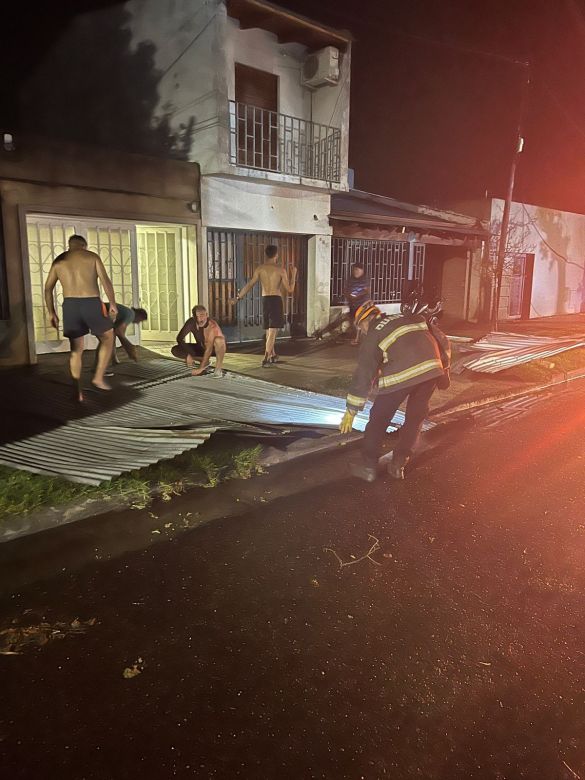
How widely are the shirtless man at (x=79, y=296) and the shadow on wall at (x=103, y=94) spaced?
18.3 ft

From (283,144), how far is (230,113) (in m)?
1.82

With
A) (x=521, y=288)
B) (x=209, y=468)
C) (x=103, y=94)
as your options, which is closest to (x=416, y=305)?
(x=209, y=468)

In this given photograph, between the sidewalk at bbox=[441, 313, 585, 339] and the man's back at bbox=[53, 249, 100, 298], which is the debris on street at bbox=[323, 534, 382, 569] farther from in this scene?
the sidewalk at bbox=[441, 313, 585, 339]

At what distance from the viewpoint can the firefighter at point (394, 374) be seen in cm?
479

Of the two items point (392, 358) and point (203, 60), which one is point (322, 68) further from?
point (392, 358)

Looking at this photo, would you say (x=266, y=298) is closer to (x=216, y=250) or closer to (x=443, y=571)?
(x=216, y=250)

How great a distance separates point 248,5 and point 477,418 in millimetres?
8300

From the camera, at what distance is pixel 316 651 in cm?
276

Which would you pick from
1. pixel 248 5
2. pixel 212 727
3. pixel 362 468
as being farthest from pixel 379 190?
pixel 212 727

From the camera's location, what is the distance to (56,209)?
9016 mm

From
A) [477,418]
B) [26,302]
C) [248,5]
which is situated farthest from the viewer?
[248,5]

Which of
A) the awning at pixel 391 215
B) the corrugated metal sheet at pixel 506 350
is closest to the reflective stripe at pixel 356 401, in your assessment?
the corrugated metal sheet at pixel 506 350

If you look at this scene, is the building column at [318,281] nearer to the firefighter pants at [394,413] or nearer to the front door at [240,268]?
the front door at [240,268]

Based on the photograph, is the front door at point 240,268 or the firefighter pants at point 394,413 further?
the front door at point 240,268
